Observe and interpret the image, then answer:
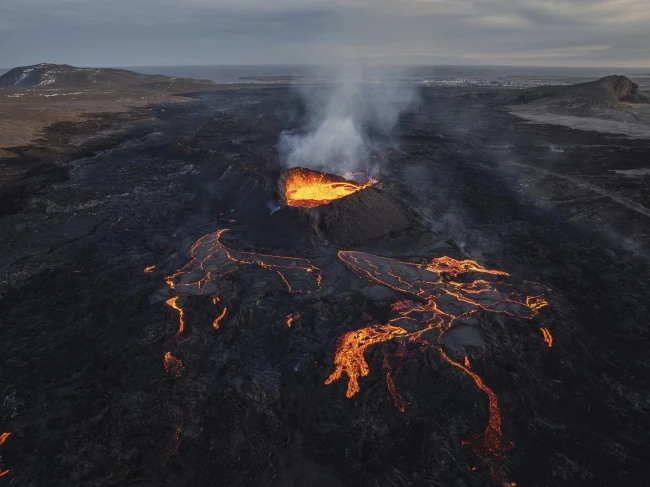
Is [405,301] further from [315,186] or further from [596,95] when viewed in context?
[596,95]

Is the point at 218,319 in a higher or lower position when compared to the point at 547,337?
higher

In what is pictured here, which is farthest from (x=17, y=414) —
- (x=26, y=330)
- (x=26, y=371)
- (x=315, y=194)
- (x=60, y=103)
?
(x=60, y=103)

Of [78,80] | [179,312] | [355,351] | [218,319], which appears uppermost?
[78,80]

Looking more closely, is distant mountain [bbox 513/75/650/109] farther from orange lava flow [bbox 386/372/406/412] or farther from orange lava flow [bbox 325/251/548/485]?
orange lava flow [bbox 386/372/406/412]

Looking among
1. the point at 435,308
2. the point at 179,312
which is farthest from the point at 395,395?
the point at 179,312

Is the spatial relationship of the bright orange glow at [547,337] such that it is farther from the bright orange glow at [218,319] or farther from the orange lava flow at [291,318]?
the bright orange glow at [218,319]

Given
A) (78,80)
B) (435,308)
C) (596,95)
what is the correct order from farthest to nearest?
(78,80)
(596,95)
(435,308)

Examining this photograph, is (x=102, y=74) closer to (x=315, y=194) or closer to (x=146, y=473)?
(x=315, y=194)
